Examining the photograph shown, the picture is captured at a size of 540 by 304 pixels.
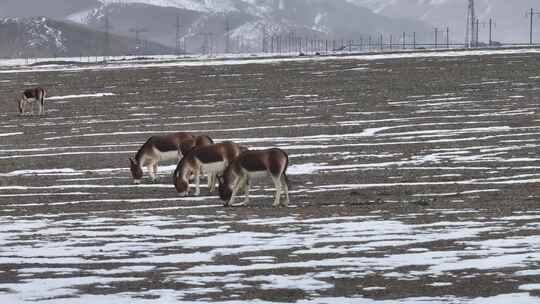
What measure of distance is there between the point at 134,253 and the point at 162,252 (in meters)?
0.45

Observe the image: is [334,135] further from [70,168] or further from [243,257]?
[243,257]

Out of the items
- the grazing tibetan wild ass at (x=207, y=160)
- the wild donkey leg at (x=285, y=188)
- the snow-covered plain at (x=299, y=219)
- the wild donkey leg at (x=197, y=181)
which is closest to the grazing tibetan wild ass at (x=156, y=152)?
the snow-covered plain at (x=299, y=219)

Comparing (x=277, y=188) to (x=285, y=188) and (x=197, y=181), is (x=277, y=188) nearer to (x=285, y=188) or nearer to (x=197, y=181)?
(x=285, y=188)

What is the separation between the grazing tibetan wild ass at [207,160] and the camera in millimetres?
26672

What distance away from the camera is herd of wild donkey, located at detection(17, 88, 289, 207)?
80.5 ft

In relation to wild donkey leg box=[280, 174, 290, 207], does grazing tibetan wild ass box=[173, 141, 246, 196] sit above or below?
above

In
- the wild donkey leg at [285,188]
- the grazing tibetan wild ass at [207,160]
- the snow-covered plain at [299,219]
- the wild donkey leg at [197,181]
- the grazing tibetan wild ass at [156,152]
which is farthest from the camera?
the grazing tibetan wild ass at [156,152]

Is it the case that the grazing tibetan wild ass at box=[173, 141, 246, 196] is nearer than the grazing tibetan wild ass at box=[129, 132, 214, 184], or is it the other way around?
the grazing tibetan wild ass at box=[173, 141, 246, 196]

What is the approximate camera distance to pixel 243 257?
1889 centimetres

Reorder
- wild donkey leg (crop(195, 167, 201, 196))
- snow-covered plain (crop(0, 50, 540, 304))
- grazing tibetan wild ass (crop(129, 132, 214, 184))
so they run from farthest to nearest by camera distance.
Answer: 1. grazing tibetan wild ass (crop(129, 132, 214, 184))
2. wild donkey leg (crop(195, 167, 201, 196))
3. snow-covered plain (crop(0, 50, 540, 304))

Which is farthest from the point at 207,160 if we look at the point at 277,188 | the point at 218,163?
the point at 277,188

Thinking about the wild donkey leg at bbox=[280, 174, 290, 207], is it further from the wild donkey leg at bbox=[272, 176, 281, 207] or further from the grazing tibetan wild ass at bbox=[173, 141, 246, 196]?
the grazing tibetan wild ass at bbox=[173, 141, 246, 196]

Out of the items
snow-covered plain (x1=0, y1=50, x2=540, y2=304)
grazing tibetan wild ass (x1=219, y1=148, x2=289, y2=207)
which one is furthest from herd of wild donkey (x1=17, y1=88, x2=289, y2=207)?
snow-covered plain (x1=0, y1=50, x2=540, y2=304)

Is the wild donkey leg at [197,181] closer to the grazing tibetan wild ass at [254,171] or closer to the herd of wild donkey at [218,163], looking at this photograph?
the herd of wild donkey at [218,163]
